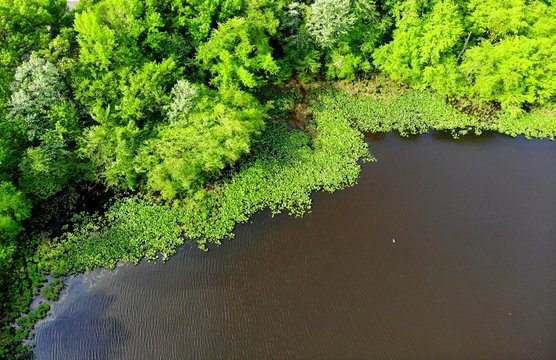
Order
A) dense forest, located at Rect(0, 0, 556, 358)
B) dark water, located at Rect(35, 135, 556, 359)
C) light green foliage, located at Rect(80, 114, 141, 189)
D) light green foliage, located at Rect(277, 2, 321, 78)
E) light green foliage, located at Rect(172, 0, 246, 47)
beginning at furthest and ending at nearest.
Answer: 1. light green foliage, located at Rect(277, 2, 321, 78)
2. light green foliage, located at Rect(172, 0, 246, 47)
3. light green foliage, located at Rect(80, 114, 141, 189)
4. dense forest, located at Rect(0, 0, 556, 358)
5. dark water, located at Rect(35, 135, 556, 359)

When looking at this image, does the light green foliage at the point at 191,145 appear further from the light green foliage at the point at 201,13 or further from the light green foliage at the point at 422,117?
the light green foliage at the point at 422,117

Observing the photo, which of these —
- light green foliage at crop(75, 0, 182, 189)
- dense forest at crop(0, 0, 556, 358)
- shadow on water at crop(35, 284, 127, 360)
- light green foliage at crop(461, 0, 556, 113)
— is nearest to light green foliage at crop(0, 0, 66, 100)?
dense forest at crop(0, 0, 556, 358)

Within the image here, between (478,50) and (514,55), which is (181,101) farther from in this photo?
(514,55)

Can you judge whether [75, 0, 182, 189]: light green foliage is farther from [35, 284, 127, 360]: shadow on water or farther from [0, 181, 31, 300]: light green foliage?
[35, 284, 127, 360]: shadow on water

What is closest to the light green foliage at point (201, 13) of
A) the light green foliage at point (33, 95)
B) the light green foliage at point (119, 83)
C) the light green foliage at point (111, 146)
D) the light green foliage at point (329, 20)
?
the light green foliage at point (119, 83)

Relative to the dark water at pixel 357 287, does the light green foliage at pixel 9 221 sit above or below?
above

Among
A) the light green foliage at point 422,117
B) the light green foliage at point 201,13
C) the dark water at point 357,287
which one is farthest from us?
the light green foliage at point 422,117

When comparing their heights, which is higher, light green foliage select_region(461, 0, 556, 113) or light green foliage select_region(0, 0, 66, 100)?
light green foliage select_region(0, 0, 66, 100)
